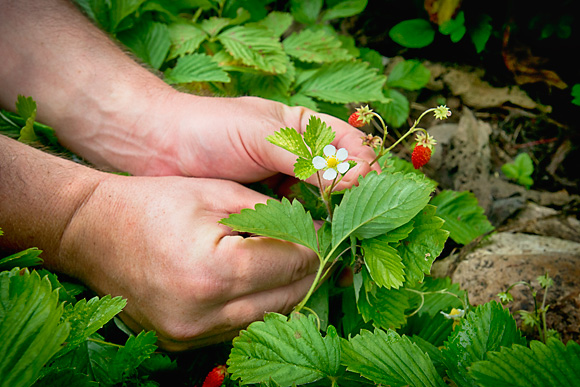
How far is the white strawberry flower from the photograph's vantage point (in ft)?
2.36

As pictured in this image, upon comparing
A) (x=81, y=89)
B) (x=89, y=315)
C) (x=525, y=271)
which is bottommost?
(x=525, y=271)

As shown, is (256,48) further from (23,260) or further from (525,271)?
(525,271)

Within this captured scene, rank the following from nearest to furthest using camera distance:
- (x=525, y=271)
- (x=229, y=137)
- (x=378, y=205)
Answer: (x=378, y=205), (x=229, y=137), (x=525, y=271)

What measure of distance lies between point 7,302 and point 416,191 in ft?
2.27

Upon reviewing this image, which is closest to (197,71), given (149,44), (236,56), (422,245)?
(236,56)

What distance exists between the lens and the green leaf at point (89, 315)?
0.67 m

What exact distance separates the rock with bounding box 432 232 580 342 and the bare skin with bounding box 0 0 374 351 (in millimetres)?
666

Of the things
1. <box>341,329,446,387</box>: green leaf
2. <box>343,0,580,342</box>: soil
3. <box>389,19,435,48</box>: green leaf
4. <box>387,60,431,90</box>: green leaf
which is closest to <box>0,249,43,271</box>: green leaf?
<box>341,329,446,387</box>: green leaf

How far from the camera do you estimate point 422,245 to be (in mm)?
809

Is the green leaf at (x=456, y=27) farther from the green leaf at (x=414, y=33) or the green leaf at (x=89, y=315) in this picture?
the green leaf at (x=89, y=315)

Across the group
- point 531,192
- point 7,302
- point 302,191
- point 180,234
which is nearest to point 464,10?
point 531,192

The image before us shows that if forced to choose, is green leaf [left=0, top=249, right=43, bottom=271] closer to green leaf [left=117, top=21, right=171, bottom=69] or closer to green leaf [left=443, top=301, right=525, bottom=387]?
green leaf [left=443, top=301, right=525, bottom=387]

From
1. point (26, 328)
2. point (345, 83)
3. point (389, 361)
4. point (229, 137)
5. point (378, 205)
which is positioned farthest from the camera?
point (345, 83)

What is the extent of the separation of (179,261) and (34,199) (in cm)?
42
